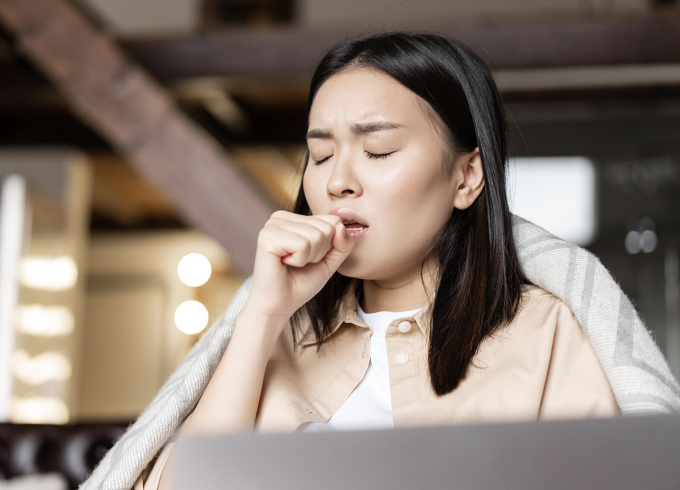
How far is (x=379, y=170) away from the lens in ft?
3.24

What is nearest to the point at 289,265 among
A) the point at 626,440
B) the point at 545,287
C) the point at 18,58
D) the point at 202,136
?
the point at 545,287

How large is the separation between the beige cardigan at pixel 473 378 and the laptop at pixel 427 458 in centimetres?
42

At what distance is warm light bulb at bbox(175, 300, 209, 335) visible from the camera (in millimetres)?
7402

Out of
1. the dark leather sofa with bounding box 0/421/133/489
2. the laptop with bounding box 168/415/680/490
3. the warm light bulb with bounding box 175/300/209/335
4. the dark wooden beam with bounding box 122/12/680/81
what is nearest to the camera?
the laptop with bounding box 168/415/680/490

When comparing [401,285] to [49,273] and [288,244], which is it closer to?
[288,244]

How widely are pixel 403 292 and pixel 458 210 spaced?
15 cm

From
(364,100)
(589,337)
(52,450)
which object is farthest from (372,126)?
(52,450)

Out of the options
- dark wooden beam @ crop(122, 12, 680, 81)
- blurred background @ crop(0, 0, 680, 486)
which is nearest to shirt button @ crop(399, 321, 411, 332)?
blurred background @ crop(0, 0, 680, 486)

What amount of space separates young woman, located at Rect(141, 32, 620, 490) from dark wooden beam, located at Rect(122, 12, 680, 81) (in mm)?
1964

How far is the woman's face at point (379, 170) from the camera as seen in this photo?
0.99m

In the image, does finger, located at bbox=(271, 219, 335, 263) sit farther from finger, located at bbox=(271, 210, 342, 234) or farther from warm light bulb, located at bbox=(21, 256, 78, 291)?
warm light bulb, located at bbox=(21, 256, 78, 291)

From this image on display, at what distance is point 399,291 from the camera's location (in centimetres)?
112

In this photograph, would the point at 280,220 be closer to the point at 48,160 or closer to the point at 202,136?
the point at 202,136

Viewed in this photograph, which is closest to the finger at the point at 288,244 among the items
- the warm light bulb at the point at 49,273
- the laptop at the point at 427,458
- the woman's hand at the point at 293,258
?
the woman's hand at the point at 293,258
